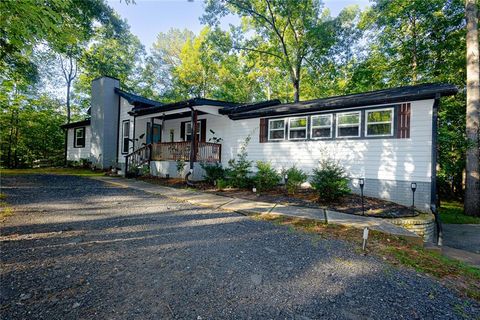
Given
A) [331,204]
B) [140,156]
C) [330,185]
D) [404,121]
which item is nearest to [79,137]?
[140,156]

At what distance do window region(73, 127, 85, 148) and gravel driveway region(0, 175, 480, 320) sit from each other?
52.2 ft

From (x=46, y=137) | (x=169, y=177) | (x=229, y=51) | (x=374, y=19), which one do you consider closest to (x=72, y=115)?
(x=46, y=137)

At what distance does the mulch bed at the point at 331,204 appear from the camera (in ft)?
20.2

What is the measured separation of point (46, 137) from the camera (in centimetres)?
Result: 2005

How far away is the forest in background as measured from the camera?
12.0m

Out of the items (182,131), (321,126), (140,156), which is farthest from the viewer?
(182,131)

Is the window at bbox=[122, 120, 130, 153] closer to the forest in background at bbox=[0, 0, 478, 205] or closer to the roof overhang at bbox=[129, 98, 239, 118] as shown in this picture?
the roof overhang at bbox=[129, 98, 239, 118]

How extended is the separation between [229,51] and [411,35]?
42.2ft

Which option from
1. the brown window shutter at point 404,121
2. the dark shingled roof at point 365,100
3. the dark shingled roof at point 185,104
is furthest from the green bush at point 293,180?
the dark shingled roof at point 185,104

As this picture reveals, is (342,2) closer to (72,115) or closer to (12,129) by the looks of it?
(12,129)

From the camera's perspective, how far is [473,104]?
9391mm

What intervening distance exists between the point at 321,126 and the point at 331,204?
3570mm

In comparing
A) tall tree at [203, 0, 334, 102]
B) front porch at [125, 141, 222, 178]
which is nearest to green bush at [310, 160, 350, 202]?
front porch at [125, 141, 222, 178]

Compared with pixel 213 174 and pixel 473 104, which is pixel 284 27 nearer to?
pixel 473 104
